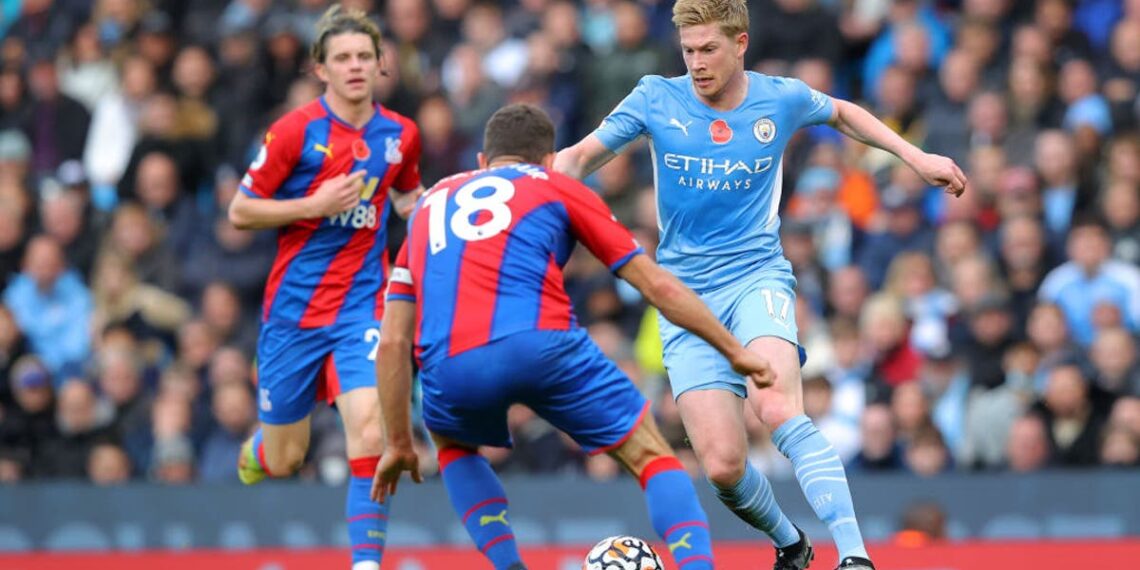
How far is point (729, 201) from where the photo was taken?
926 centimetres

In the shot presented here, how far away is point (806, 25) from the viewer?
1602 cm

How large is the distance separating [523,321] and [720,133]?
151 cm

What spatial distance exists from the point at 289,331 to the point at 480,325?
7.89ft

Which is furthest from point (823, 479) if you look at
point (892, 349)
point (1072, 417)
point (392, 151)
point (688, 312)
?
point (892, 349)

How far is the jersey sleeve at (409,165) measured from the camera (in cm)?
1047

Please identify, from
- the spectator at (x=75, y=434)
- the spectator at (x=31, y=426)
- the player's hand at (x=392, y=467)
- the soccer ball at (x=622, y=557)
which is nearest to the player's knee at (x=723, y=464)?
the soccer ball at (x=622, y=557)

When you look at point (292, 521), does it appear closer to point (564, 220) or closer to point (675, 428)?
point (675, 428)

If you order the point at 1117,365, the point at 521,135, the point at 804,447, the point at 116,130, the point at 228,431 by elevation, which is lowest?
the point at 228,431

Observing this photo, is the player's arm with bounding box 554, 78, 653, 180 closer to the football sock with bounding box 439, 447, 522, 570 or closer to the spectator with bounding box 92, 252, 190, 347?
the football sock with bounding box 439, 447, 522, 570

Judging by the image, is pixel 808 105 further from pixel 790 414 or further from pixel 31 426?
pixel 31 426

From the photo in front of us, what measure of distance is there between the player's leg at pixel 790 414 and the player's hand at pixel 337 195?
2.06 metres

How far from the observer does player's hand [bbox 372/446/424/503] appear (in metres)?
8.64

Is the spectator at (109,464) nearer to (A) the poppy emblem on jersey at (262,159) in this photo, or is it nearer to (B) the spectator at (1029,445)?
(A) the poppy emblem on jersey at (262,159)

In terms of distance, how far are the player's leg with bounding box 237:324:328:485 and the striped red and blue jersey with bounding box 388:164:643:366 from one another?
6.81ft
